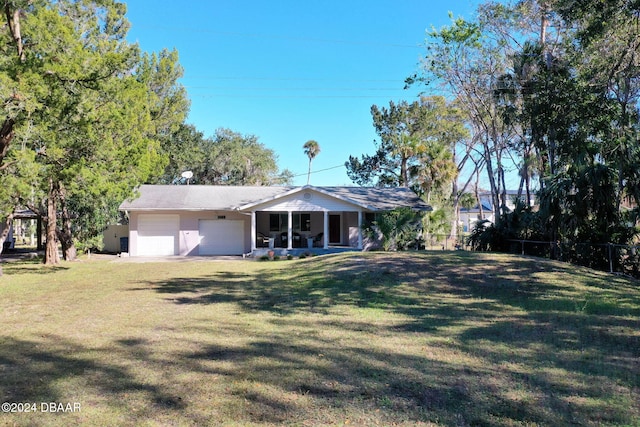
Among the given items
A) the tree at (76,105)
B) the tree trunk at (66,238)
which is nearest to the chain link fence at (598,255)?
the tree at (76,105)

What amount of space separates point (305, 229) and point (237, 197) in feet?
14.6

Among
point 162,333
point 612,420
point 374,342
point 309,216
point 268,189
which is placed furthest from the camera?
point 268,189

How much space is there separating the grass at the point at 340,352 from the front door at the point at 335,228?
1484 centimetres

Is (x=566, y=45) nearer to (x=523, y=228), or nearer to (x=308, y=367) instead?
(x=523, y=228)

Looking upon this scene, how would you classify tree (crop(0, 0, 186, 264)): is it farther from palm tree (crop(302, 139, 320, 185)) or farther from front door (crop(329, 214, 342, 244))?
palm tree (crop(302, 139, 320, 185))

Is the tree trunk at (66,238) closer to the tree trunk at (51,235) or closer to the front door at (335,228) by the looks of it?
the tree trunk at (51,235)

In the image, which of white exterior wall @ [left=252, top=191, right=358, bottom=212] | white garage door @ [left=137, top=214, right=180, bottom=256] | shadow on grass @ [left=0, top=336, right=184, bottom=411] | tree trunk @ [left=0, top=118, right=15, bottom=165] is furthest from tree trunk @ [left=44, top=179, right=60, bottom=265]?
shadow on grass @ [left=0, top=336, right=184, bottom=411]

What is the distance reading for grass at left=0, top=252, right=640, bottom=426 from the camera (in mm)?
3791

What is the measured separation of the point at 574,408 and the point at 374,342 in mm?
2631

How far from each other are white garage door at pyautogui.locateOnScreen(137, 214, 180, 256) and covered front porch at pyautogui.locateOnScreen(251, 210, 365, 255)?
4517 millimetres

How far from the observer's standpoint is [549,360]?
5.07m

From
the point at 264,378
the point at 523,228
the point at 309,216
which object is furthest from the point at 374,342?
the point at 309,216

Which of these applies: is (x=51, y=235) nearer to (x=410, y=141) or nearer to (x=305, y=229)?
(x=305, y=229)

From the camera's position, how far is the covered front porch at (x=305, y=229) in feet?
80.8
